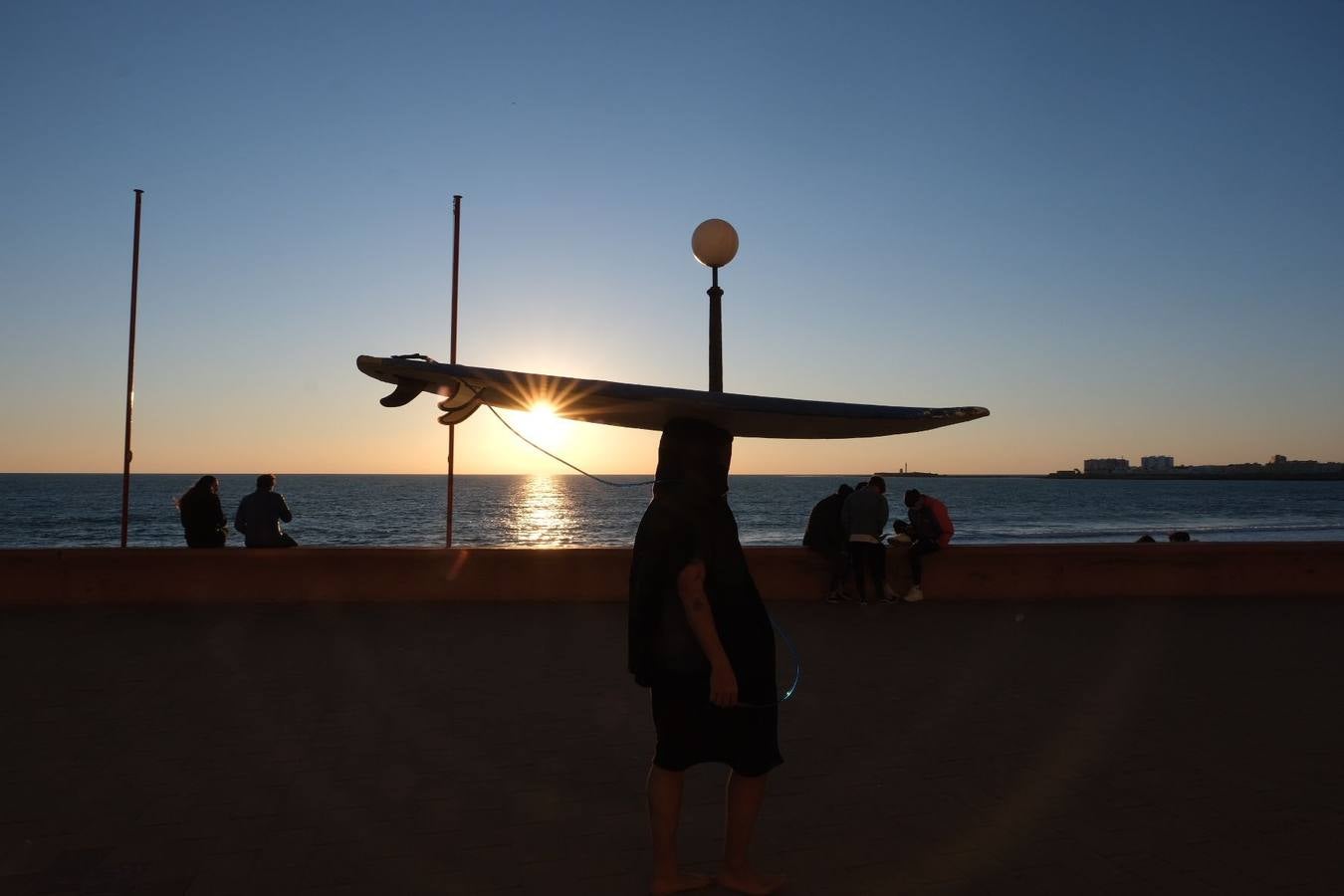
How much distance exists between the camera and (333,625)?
8148 millimetres

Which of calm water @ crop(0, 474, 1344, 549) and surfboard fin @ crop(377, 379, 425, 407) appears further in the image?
calm water @ crop(0, 474, 1344, 549)

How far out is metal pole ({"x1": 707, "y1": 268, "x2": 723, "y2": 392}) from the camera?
5348 millimetres

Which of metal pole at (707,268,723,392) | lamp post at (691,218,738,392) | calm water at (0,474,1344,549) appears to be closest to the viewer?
metal pole at (707,268,723,392)

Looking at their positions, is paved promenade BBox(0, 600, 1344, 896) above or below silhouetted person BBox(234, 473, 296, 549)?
below

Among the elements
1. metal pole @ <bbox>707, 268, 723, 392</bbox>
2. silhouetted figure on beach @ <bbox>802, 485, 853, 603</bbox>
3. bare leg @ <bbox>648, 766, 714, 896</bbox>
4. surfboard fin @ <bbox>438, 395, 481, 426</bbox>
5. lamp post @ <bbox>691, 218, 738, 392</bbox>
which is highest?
lamp post @ <bbox>691, 218, 738, 392</bbox>

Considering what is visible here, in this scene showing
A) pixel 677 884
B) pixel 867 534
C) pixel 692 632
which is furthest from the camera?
pixel 867 534

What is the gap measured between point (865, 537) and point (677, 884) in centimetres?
686

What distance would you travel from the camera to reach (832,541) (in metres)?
9.88

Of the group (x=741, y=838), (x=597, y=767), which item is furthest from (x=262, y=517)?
(x=741, y=838)

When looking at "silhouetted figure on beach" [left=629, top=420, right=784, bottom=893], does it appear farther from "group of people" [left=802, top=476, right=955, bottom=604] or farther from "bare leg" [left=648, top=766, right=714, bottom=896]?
"group of people" [left=802, top=476, right=955, bottom=604]

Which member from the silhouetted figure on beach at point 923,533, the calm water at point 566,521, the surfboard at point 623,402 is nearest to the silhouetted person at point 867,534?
the silhouetted figure on beach at point 923,533

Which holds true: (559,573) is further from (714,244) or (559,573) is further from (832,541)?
(714,244)

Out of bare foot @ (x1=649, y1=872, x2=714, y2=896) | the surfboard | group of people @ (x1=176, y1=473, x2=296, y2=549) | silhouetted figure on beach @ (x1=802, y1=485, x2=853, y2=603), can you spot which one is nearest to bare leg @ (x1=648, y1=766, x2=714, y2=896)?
bare foot @ (x1=649, y1=872, x2=714, y2=896)

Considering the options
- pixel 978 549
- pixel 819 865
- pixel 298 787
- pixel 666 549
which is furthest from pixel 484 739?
pixel 978 549
